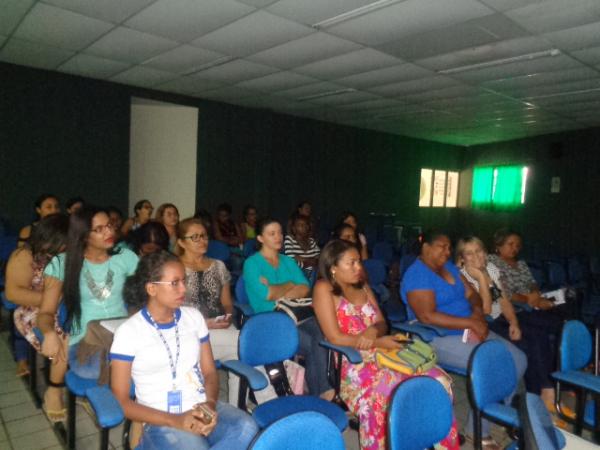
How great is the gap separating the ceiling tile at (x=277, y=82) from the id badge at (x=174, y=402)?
14.6 feet

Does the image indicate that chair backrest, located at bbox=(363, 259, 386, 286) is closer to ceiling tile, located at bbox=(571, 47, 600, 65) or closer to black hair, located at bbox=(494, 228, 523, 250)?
black hair, located at bbox=(494, 228, 523, 250)

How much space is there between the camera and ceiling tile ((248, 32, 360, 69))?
4.16 m

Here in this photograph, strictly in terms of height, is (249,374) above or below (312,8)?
below

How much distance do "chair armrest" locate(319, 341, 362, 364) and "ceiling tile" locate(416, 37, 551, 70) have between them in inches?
131

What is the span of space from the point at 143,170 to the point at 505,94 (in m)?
5.73

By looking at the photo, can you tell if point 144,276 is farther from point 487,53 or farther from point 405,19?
point 487,53

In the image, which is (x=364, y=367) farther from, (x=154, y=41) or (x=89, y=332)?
(x=154, y=41)

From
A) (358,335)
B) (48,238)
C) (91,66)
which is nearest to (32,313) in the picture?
(48,238)

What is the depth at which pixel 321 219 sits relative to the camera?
928 centimetres

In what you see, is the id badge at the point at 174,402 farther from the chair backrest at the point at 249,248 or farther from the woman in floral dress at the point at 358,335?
the chair backrest at the point at 249,248

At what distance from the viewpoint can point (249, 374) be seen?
7.03 ft

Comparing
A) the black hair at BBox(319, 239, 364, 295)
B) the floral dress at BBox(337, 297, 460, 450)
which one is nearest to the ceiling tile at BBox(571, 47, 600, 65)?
the black hair at BBox(319, 239, 364, 295)

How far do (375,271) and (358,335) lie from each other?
2.16 metres

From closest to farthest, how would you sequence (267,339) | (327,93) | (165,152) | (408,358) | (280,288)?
(408,358) < (267,339) < (280,288) < (327,93) < (165,152)
